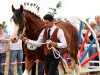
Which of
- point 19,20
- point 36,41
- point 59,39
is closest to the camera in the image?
point 59,39

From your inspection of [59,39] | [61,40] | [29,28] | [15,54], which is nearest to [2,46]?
[15,54]

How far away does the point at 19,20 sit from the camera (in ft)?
24.0

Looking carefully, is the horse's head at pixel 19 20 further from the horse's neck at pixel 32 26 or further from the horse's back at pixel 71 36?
the horse's back at pixel 71 36

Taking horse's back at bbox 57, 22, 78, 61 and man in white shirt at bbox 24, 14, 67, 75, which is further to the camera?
horse's back at bbox 57, 22, 78, 61

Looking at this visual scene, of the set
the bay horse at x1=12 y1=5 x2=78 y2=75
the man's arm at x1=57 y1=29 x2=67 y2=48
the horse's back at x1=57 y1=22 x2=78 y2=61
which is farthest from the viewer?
the horse's back at x1=57 y1=22 x2=78 y2=61

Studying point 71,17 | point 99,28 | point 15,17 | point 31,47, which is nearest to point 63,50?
point 31,47

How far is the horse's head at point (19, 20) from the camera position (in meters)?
7.20

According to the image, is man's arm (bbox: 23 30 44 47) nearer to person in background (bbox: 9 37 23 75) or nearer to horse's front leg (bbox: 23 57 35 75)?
horse's front leg (bbox: 23 57 35 75)

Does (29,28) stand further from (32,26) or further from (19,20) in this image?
(19,20)

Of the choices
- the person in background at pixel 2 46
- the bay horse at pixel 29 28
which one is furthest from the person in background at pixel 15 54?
the bay horse at pixel 29 28

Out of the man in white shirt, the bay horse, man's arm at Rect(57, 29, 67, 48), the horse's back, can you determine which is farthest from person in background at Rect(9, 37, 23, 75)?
man's arm at Rect(57, 29, 67, 48)

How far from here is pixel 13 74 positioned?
989 cm

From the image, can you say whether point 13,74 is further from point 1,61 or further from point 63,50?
point 63,50

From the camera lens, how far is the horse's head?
7.20 meters
